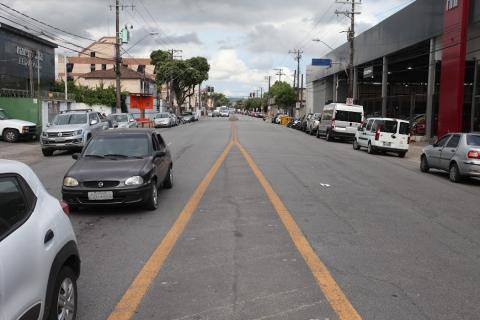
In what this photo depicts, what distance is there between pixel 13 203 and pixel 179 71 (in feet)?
294

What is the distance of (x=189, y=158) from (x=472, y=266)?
14.4 meters

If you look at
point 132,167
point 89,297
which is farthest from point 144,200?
point 89,297

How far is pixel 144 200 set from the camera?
951cm

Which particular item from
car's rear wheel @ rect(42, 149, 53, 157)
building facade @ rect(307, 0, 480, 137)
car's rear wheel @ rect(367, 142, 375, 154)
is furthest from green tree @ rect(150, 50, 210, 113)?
car's rear wheel @ rect(42, 149, 53, 157)

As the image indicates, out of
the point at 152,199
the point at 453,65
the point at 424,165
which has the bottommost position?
the point at 424,165

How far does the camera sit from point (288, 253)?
22.9ft

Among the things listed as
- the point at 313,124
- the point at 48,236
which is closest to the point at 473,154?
the point at 48,236

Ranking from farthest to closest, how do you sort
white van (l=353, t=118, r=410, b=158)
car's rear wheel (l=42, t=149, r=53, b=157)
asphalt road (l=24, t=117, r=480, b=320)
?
white van (l=353, t=118, r=410, b=158) < car's rear wheel (l=42, t=149, r=53, b=157) < asphalt road (l=24, t=117, r=480, b=320)

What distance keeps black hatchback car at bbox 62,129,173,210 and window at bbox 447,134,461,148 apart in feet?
31.9

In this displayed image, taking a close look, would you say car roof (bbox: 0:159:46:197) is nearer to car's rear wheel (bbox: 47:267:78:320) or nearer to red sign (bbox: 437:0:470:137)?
car's rear wheel (bbox: 47:267:78:320)

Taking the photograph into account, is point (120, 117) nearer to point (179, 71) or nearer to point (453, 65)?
point (453, 65)

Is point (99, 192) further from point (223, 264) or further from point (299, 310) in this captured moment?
point (299, 310)

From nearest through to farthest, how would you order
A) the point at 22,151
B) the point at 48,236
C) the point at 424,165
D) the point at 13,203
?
1. the point at 13,203
2. the point at 48,236
3. the point at 424,165
4. the point at 22,151

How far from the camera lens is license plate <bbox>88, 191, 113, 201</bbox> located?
9180 mm
